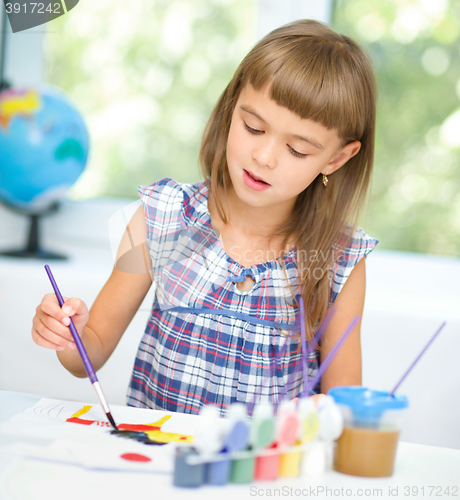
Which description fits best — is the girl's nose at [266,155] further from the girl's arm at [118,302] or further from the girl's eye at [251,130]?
the girl's arm at [118,302]

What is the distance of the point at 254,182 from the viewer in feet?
2.42

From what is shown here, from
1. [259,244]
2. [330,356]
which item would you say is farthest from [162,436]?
[259,244]

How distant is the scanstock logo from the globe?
0.89 feet

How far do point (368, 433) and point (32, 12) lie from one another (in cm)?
141

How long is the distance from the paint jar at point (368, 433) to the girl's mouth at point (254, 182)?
35 cm

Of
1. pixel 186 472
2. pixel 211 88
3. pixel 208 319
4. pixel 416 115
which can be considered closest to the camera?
pixel 186 472

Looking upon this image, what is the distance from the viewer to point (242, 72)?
0.80m

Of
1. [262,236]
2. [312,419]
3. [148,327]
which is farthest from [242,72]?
[312,419]

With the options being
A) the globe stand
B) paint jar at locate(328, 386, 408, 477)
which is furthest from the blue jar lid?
the globe stand

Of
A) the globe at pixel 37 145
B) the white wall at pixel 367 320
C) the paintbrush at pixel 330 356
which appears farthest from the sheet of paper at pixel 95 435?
the globe at pixel 37 145

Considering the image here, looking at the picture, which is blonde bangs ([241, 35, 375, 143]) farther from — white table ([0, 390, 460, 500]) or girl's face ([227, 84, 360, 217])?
white table ([0, 390, 460, 500])

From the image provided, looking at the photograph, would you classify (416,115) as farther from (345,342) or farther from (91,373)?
(91,373)

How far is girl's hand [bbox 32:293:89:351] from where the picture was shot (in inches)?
23.3

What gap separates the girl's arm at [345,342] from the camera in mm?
810
